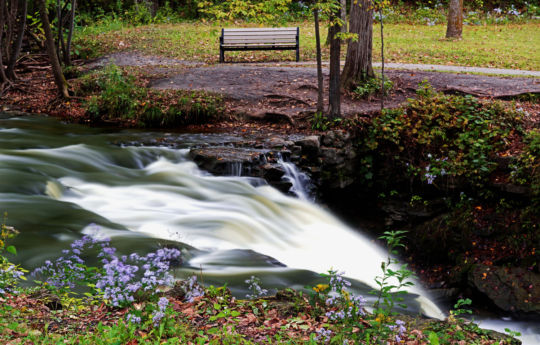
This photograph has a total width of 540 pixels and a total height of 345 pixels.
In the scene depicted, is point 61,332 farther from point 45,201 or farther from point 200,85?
point 200,85

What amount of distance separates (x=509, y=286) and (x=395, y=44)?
47.9ft

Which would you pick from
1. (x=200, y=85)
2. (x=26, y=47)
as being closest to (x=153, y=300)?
(x=200, y=85)

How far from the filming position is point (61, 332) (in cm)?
412

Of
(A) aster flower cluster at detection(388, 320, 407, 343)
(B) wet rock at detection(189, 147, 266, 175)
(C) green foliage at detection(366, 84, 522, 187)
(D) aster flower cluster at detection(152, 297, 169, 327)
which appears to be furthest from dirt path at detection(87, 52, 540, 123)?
(D) aster flower cluster at detection(152, 297, 169, 327)

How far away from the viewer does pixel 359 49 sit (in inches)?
490

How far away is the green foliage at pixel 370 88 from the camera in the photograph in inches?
485

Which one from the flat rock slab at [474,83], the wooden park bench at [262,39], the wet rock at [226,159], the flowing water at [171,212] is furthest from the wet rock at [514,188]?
the wooden park bench at [262,39]

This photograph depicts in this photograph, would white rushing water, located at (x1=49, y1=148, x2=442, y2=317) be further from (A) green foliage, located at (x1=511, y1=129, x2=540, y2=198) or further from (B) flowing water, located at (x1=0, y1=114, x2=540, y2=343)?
(A) green foliage, located at (x1=511, y1=129, x2=540, y2=198)

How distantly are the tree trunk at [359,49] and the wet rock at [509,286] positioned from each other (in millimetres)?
5954

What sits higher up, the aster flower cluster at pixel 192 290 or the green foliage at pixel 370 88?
the green foliage at pixel 370 88

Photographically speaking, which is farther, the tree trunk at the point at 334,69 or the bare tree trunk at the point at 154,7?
the bare tree trunk at the point at 154,7

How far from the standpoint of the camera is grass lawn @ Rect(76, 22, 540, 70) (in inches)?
691

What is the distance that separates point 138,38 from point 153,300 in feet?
62.1

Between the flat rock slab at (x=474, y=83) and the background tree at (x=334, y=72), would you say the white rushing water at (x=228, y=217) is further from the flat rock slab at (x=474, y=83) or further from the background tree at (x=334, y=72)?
the flat rock slab at (x=474, y=83)
